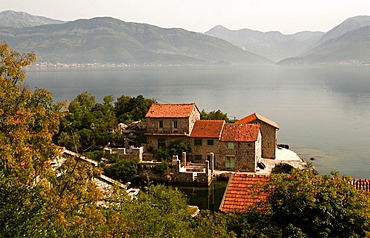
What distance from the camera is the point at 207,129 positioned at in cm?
3469

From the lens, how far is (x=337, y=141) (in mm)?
53250

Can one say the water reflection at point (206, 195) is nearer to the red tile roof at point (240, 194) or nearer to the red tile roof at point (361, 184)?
the red tile roof at point (240, 194)

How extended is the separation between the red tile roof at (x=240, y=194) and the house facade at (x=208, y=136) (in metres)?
16.6

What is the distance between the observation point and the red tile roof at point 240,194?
14.7m

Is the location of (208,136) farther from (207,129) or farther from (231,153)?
(231,153)

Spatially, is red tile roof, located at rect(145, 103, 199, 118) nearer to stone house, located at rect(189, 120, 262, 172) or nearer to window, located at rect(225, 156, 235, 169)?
stone house, located at rect(189, 120, 262, 172)

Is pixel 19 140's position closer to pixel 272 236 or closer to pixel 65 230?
pixel 65 230

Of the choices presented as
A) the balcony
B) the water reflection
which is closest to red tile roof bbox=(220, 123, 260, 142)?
the balcony

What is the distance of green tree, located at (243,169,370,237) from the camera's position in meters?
11.8

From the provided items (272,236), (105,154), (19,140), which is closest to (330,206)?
(272,236)

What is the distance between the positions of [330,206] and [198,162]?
2253 cm

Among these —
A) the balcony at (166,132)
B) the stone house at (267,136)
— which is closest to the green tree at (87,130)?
the balcony at (166,132)

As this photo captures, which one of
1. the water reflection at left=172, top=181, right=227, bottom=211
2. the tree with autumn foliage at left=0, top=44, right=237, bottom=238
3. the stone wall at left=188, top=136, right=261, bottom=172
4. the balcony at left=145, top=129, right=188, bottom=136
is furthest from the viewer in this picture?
the balcony at left=145, top=129, right=188, bottom=136

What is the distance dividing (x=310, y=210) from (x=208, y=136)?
2155cm
